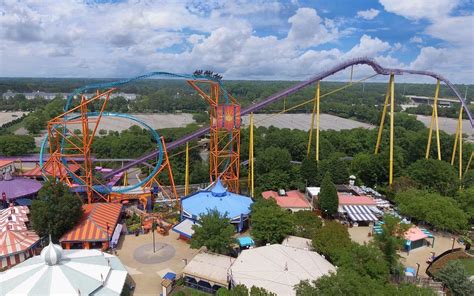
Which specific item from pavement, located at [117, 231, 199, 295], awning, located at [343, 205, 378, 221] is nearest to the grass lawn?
awning, located at [343, 205, 378, 221]

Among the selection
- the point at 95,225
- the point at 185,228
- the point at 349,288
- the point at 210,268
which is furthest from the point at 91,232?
the point at 349,288

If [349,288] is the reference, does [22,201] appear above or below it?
below

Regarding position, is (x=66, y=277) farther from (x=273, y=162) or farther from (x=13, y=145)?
(x=13, y=145)

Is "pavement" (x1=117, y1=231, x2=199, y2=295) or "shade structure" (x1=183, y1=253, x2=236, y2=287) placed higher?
"shade structure" (x1=183, y1=253, x2=236, y2=287)

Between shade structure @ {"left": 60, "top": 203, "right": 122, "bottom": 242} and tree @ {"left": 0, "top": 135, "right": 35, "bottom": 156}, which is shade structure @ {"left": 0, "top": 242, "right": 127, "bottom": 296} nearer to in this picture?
shade structure @ {"left": 60, "top": 203, "right": 122, "bottom": 242}

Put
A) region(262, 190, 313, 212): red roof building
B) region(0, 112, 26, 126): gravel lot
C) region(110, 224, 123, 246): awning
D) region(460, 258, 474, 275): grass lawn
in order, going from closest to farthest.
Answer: region(460, 258, 474, 275): grass lawn
region(110, 224, 123, 246): awning
region(262, 190, 313, 212): red roof building
region(0, 112, 26, 126): gravel lot

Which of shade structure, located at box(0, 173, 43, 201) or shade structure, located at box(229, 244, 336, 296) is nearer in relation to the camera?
shade structure, located at box(229, 244, 336, 296)
